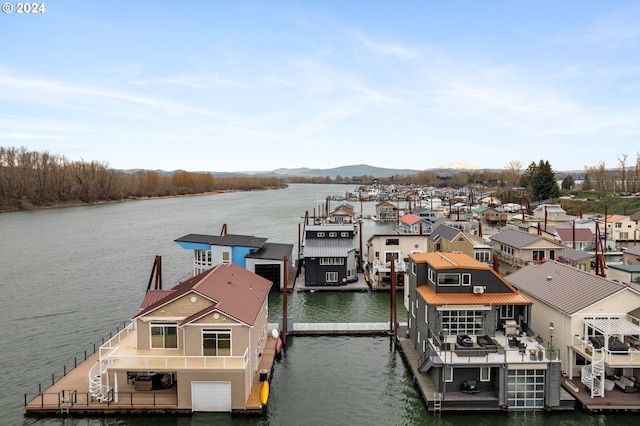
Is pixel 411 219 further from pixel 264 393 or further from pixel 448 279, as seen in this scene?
pixel 264 393

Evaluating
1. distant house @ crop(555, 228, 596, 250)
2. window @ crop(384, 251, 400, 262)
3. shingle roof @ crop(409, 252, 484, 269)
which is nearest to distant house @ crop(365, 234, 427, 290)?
window @ crop(384, 251, 400, 262)

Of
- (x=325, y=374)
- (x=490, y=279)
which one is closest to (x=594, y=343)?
(x=490, y=279)

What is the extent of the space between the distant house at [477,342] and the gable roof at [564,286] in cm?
175

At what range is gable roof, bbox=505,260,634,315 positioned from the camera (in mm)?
19609

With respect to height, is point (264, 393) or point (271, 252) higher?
point (271, 252)

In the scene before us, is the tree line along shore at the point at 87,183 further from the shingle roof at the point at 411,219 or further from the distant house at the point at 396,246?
the distant house at the point at 396,246

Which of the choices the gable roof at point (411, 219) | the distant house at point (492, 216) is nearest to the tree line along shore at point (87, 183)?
the distant house at point (492, 216)

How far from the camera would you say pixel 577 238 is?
163 feet

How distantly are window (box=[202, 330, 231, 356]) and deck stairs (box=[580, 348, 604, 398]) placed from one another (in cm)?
1474

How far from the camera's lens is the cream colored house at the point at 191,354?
17797mm

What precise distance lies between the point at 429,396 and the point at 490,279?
19.6ft

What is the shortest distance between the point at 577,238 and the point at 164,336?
46.8 m

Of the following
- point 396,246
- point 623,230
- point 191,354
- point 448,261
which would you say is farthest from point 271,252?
point 623,230

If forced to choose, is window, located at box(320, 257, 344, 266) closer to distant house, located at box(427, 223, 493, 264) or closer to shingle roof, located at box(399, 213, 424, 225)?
distant house, located at box(427, 223, 493, 264)
